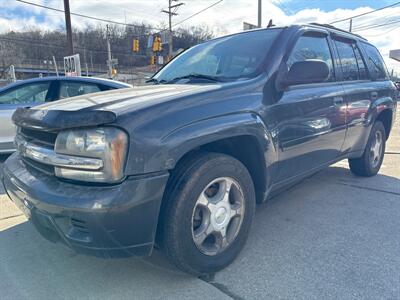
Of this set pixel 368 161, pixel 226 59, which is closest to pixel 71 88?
pixel 226 59

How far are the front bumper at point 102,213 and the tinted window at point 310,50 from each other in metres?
1.77

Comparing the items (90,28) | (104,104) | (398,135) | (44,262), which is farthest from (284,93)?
(90,28)

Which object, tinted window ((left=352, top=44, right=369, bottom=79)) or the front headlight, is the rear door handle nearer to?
tinted window ((left=352, top=44, right=369, bottom=79))

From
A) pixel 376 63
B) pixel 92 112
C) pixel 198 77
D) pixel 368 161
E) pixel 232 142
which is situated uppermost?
pixel 376 63

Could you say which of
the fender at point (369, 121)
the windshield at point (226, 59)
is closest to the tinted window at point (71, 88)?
the windshield at point (226, 59)

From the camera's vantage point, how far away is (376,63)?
462 cm

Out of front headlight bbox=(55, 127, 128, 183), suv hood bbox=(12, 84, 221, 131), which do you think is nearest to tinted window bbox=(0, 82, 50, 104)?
suv hood bbox=(12, 84, 221, 131)

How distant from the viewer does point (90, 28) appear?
63.6m

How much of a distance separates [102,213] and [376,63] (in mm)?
4405

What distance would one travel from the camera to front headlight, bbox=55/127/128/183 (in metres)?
1.80

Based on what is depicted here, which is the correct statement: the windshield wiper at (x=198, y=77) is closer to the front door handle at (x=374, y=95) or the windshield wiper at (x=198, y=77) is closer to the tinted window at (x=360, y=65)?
the tinted window at (x=360, y=65)

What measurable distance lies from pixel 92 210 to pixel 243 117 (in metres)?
1.21

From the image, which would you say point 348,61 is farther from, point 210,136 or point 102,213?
point 102,213

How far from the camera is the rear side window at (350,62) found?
3.76 m
